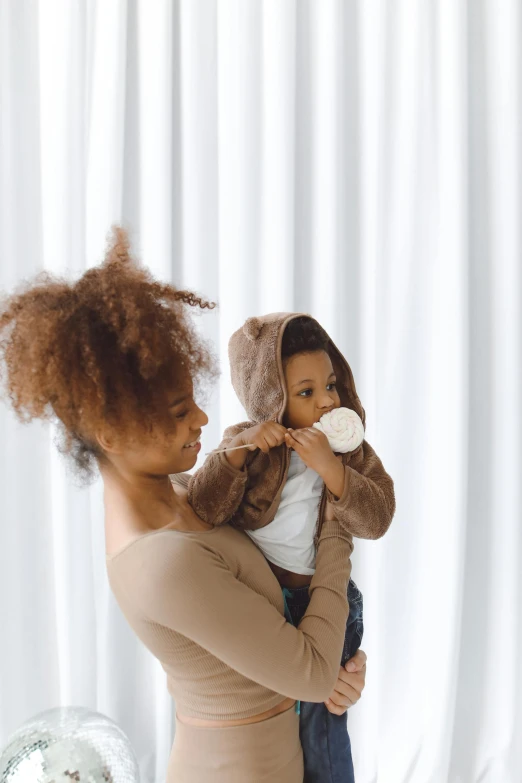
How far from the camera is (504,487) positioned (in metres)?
2.07

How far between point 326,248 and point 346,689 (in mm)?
1164

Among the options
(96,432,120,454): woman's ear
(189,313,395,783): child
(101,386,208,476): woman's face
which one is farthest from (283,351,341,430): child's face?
(96,432,120,454): woman's ear

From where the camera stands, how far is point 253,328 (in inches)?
47.9

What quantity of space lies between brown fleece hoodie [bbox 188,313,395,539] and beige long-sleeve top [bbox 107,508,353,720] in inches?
3.1

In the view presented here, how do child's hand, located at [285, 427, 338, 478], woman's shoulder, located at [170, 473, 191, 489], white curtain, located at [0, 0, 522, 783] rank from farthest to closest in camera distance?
white curtain, located at [0, 0, 522, 783]
woman's shoulder, located at [170, 473, 191, 489]
child's hand, located at [285, 427, 338, 478]

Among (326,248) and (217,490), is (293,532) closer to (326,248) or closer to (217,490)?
(217,490)

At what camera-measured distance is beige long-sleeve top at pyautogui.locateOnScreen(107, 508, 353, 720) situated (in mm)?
900

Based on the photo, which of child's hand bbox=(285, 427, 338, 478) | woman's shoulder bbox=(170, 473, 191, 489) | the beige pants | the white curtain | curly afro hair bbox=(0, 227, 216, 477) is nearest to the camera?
curly afro hair bbox=(0, 227, 216, 477)

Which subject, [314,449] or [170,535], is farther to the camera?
[314,449]

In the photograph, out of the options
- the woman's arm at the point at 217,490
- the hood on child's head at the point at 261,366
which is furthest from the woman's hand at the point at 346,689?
the hood on child's head at the point at 261,366

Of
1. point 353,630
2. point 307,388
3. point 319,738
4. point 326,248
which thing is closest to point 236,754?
point 319,738

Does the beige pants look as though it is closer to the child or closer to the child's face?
the child

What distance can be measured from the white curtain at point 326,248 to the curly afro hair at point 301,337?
66cm

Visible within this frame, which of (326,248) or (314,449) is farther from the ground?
(326,248)
